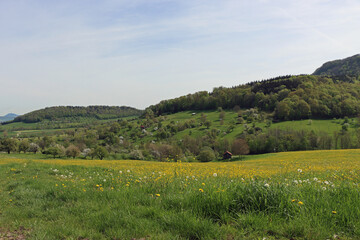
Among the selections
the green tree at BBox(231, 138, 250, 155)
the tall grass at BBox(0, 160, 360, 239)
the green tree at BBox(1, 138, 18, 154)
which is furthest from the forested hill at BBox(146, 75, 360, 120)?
the tall grass at BBox(0, 160, 360, 239)

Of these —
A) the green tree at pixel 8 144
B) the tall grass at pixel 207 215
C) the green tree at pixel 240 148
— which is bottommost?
the green tree at pixel 240 148

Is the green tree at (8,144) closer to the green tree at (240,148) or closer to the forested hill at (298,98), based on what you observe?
the green tree at (240,148)

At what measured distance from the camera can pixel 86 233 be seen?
13.0ft

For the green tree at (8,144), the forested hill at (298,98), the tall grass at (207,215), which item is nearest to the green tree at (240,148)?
the forested hill at (298,98)

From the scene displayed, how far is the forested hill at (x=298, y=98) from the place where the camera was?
120 meters

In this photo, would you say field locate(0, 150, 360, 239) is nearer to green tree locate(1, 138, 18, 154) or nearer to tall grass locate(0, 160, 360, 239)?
tall grass locate(0, 160, 360, 239)

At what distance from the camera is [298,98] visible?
13388cm

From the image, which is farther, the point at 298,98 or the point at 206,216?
the point at 298,98

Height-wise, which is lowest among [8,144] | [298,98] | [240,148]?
[240,148]

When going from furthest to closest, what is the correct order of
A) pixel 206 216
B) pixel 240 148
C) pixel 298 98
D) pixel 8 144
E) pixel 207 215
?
pixel 298 98 → pixel 240 148 → pixel 8 144 → pixel 207 215 → pixel 206 216

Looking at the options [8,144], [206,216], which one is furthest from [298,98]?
[206,216]

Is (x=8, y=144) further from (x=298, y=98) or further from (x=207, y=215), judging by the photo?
(x=298, y=98)

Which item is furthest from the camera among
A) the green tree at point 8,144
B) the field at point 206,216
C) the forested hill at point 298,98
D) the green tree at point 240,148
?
the forested hill at point 298,98

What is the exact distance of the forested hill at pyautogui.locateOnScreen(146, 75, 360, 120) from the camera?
12025cm
